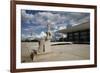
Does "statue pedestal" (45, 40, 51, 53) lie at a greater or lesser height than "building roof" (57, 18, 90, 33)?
lesser

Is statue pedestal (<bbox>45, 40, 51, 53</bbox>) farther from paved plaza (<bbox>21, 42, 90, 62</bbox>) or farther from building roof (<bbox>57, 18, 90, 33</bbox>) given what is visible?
building roof (<bbox>57, 18, 90, 33</bbox>)

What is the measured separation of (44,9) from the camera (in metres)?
1.66

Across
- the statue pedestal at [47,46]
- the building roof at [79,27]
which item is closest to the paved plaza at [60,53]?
the statue pedestal at [47,46]

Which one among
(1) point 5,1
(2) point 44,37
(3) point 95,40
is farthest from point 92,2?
(1) point 5,1

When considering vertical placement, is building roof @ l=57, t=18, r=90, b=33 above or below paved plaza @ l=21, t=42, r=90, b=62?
above

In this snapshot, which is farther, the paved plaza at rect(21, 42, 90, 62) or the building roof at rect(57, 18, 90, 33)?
the building roof at rect(57, 18, 90, 33)

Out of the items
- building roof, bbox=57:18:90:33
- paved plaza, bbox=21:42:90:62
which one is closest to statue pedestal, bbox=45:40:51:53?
paved plaza, bbox=21:42:90:62

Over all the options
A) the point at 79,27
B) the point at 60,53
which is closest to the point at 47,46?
the point at 60,53

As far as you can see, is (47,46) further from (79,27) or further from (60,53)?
(79,27)

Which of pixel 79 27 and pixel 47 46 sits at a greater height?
pixel 79 27

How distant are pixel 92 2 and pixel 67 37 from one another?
48cm

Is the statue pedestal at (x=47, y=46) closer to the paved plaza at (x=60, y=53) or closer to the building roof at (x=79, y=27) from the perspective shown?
the paved plaza at (x=60, y=53)

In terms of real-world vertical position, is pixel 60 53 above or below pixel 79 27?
below

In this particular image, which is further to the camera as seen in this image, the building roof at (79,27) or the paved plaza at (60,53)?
the building roof at (79,27)
